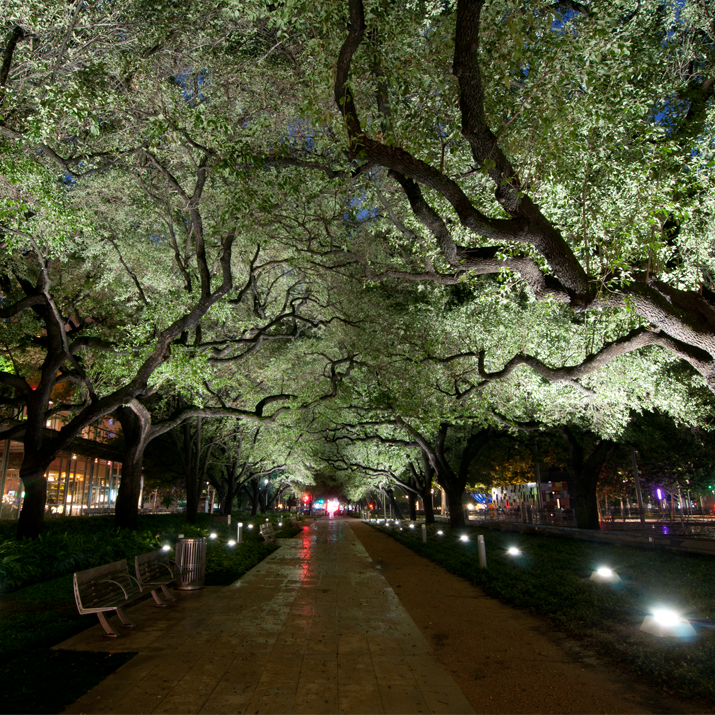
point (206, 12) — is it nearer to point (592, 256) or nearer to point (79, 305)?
point (592, 256)

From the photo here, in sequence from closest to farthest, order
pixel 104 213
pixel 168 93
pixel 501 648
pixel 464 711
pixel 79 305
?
1. pixel 464 711
2. pixel 501 648
3. pixel 168 93
4. pixel 104 213
5. pixel 79 305

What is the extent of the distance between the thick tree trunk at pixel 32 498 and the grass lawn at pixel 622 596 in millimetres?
10318

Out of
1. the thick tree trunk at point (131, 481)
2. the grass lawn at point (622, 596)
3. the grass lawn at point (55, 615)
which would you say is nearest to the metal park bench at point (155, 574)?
the grass lawn at point (55, 615)

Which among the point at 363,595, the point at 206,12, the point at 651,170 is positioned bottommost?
the point at 363,595

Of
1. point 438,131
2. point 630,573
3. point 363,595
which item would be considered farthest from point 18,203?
point 630,573

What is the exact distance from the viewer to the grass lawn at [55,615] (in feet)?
14.8

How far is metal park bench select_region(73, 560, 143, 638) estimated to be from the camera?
19.8 feet

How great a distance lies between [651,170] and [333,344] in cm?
1262

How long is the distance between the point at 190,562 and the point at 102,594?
9.91ft

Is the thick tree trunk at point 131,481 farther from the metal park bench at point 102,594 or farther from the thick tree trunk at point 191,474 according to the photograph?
the metal park bench at point 102,594

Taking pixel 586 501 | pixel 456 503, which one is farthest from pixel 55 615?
pixel 586 501

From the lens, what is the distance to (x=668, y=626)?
236 inches

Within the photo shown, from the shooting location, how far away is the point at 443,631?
6824 millimetres

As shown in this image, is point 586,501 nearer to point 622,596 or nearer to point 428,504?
point 428,504
